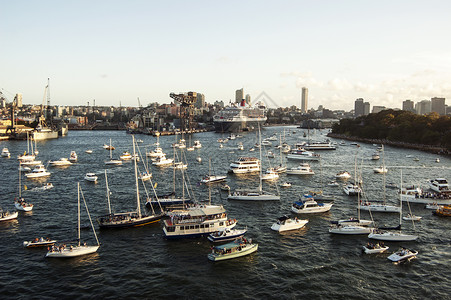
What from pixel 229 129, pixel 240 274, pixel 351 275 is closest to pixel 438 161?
pixel 351 275

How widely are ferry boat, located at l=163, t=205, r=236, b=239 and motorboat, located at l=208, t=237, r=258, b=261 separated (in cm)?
363

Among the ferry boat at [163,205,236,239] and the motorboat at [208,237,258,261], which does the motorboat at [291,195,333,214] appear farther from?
the motorboat at [208,237,258,261]

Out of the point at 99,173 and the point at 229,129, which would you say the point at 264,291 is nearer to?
the point at 99,173

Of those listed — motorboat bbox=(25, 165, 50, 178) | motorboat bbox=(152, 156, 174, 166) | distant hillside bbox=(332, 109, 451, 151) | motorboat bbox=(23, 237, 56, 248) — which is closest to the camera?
motorboat bbox=(23, 237, 56, 248)

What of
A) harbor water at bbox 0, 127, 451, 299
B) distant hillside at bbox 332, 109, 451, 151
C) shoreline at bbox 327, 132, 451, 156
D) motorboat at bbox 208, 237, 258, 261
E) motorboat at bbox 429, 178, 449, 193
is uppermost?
distant hillside at bbox 332, 109, 451, 151

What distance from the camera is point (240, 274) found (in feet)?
74.9

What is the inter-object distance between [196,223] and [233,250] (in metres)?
5.16

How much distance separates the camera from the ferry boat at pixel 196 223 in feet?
93.7

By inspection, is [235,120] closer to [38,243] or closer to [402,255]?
[38,243]

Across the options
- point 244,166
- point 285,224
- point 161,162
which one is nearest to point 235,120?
point 161,162

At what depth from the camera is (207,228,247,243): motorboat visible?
27.7 m

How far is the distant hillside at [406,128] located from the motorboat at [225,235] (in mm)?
→ 79459

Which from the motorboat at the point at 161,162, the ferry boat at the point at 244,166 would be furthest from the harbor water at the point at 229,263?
the motorboat at the point at 161,162

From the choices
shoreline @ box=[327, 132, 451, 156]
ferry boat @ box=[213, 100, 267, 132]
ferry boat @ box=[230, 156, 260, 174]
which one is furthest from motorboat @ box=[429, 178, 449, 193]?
ferry boat @ box=[213, 100, 267, 132]
